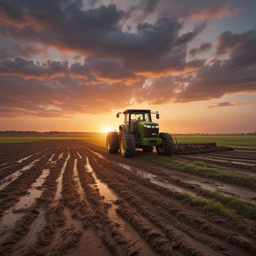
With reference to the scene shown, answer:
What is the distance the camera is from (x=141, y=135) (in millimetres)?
11242

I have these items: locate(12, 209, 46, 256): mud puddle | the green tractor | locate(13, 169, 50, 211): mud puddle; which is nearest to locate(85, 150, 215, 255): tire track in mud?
locate(12, 209, 46, 256): mud puddle

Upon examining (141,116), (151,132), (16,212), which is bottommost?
(16,212)

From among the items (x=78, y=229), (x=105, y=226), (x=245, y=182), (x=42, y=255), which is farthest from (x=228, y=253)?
(x=245, y=182)

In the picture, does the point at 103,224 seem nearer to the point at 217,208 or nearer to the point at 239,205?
the point at 217,208

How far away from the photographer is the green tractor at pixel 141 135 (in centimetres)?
1073

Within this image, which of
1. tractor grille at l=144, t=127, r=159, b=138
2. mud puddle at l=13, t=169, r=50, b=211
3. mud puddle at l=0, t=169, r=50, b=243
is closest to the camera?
mud puddle at l=0, t=169, r=50, b=243

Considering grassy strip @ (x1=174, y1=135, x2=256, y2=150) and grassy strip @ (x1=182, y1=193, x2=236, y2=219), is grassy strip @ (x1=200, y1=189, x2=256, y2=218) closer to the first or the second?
grassy strip @ (x1=182, y1=193, x2=236, y2=219)

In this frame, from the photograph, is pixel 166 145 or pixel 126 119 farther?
pixel 126 119

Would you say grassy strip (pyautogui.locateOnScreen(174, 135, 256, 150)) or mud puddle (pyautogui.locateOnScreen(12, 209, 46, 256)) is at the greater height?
grassy strip (pyautogui.locateOnScreen(174, 135, 256, 150))

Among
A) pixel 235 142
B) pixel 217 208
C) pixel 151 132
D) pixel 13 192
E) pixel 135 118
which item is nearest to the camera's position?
pixel 217 208

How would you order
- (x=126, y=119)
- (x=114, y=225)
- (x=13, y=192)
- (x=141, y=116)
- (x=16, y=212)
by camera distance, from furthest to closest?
(x=126, y=119)
(x=141, y=116)
(x=13, y=192)
(x=16, y=212)
(x=114, y=225)

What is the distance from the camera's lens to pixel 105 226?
2873mm

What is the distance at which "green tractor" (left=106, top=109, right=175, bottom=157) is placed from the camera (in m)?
10.7

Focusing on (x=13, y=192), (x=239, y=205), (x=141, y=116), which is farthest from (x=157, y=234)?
(x=141, y=116)
